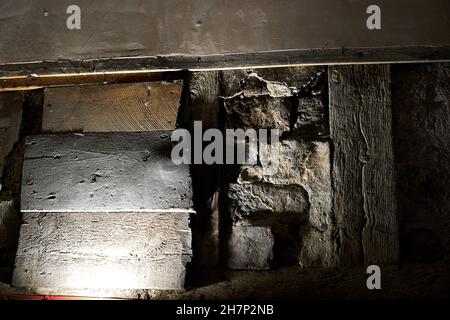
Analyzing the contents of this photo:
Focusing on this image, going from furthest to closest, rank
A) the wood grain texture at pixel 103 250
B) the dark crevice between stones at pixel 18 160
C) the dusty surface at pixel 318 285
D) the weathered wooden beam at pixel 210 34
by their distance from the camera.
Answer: the dark crevice between stones at pixel 18 160 → the weathered wooden beam at pixel 210 34 → the wood grain texture at pixel 103 250 → the dusty surface at pixel 318 285

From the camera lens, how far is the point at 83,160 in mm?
2461

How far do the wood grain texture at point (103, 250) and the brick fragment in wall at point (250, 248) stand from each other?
0.29 meters

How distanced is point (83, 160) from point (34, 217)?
1.70ft

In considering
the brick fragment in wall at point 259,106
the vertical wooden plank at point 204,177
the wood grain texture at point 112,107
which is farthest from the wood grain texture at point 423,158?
the wood grain texture at point 112,107

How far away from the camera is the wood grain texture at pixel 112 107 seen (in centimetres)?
248

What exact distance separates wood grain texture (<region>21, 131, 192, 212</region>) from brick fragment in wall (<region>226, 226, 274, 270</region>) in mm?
380

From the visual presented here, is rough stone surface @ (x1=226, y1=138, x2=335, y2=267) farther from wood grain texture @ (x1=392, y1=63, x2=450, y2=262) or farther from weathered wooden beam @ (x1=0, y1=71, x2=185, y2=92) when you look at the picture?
weathered wooden beam @ (x1=0, y1=71, x2=185, y2=92)

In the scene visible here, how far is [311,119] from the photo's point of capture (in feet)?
8.14

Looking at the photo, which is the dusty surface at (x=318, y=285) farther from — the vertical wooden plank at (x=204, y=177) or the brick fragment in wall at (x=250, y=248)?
the vertical wooden plank at (x=204, y=177)

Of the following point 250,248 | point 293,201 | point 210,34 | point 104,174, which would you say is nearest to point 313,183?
point 293,201

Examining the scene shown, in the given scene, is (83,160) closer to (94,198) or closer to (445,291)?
(94,198)

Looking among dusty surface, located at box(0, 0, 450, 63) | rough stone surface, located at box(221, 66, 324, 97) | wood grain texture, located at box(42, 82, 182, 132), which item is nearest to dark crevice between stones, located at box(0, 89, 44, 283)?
wood grain texture, located at box(42, 82, 182, 132)

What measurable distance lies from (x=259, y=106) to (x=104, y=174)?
113 cm
